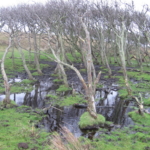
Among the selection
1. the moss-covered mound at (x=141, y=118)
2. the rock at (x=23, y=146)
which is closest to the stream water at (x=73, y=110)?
the moss-covered mound at (x=141, y=118)

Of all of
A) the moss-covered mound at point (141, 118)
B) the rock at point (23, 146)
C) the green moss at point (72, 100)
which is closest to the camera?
the rock at point (23, 146)

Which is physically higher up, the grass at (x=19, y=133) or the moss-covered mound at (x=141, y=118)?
the moss-covered mound at (x=141, y=118)

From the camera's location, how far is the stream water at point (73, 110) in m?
15.0

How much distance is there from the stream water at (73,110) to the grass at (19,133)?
117cm

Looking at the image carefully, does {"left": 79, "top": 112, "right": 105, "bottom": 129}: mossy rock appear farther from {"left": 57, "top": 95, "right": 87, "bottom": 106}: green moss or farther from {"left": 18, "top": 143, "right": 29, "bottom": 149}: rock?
{"left": 57, "top": 95, "right": 87, "bottom": 106}: green moss

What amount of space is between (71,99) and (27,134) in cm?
961

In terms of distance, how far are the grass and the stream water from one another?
117 cm

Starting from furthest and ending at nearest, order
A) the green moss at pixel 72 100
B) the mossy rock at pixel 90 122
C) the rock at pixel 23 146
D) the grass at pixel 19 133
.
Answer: the green moss at pixel 72 100 → the mossy rock at pixel 90 122 → the grass at pixel 19 133 → the rock at pixel 23 146

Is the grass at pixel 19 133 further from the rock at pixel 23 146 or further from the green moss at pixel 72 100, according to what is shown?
the green moss at pixel 72 100

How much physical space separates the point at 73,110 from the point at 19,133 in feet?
21.8

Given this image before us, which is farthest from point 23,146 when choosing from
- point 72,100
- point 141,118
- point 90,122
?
point 72,100

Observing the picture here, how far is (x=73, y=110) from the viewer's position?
18375 millimetres

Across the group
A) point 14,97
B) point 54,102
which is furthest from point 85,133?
point 14,97

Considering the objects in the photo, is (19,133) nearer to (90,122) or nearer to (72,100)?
(90,122)
